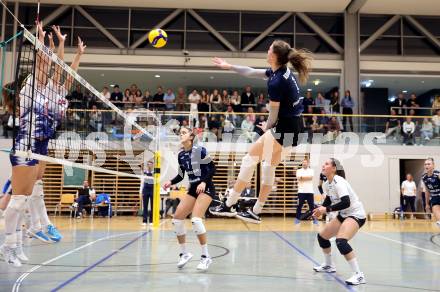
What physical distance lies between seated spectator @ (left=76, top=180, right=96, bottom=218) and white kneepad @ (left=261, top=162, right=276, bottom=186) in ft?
39.5

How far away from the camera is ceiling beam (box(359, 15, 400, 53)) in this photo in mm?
20172

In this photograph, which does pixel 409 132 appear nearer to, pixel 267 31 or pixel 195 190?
pixel 267 31

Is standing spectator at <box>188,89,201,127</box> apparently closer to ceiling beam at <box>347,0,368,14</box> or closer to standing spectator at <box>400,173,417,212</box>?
ceiling beam at <box>347,0,368,14</box>

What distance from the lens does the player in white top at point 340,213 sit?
5.45 meters

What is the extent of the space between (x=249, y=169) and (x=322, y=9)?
1696 cm

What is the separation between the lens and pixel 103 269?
578 centimetres

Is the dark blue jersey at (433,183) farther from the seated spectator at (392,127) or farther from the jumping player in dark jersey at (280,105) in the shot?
the seated spectator at (392,127)

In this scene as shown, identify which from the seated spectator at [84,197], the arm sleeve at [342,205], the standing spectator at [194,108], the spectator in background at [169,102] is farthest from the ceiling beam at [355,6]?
the arm sleeve at [342,205]

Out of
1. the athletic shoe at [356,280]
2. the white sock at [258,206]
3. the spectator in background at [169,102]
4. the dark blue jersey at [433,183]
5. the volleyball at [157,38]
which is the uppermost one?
the spectator in background at [169,102]

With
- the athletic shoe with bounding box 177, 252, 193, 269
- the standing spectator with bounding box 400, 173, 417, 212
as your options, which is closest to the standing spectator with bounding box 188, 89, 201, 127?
the standing spectator with bounding box 400, 173, 417, 212

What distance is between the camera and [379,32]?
66.8 feet

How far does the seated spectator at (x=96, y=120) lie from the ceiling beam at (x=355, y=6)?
466 inches

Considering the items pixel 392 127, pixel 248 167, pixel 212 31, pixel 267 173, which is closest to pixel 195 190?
pixel 267 173

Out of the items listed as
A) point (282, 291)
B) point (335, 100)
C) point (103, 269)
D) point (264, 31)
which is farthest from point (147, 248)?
point (264, 31)
